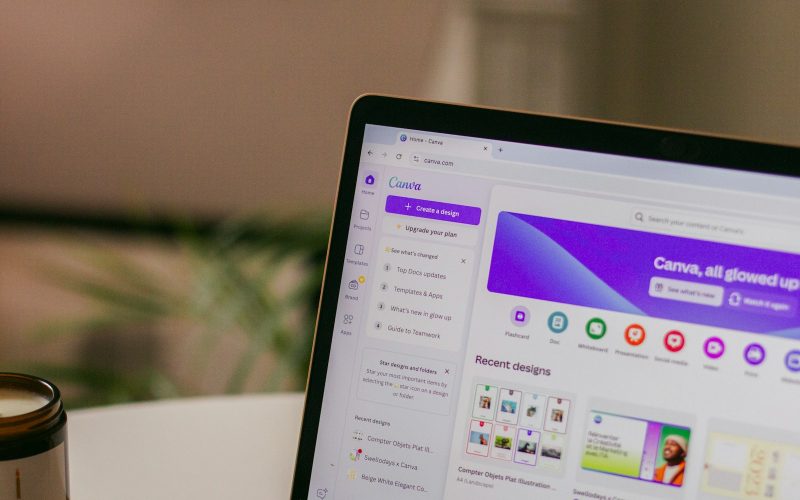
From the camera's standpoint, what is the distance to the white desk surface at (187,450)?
0.66 meters

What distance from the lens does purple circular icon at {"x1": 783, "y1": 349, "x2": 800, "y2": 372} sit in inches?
18.6

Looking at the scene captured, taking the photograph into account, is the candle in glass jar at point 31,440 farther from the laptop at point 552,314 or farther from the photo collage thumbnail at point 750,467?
the photo collage thumbnail at point 750,467

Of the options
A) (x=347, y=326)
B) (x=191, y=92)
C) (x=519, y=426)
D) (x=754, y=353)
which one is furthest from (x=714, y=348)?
(x=191, y=92)

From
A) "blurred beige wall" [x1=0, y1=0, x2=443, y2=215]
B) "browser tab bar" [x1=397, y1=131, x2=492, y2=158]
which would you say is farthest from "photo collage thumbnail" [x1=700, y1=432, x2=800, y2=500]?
"blurred beige wall" [x1=0, y1=0, x2=443, y2=215]

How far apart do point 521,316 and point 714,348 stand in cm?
12

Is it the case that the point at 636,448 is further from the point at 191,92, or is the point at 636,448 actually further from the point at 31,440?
the point at 191,92

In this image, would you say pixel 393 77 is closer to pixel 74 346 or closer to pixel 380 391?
pixel 74 346

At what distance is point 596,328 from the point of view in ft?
1.63

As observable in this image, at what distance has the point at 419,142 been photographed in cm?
54

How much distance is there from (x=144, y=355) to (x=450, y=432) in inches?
58.4

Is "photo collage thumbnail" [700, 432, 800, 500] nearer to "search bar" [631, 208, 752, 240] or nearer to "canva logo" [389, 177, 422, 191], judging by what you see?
"search bar" [631, 208, 752, 240]

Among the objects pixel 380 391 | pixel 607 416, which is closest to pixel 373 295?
pixel 380 391

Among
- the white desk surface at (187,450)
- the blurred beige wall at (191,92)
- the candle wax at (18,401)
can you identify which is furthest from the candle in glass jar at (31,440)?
the blurred beige wall at (191,92)

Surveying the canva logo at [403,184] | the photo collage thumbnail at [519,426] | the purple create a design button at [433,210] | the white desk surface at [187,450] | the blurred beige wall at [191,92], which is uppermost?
the blurred beige wall at [191,92]
